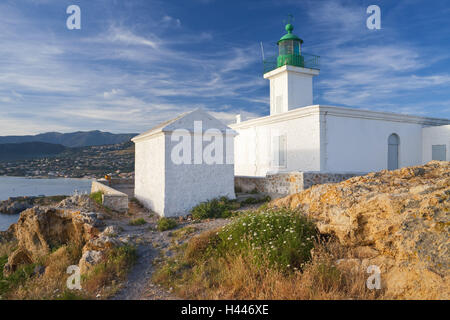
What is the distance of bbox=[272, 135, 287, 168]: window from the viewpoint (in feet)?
50.4

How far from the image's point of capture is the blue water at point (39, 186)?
132 ft

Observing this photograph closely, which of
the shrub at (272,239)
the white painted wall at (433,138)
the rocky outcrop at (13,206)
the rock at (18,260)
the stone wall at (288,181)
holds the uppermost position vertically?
the white painted wall at (433,138)

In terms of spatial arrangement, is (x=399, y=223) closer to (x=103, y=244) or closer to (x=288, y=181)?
(x=103, y=244)

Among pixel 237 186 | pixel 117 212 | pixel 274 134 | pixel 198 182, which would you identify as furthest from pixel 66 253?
pixel 274 134

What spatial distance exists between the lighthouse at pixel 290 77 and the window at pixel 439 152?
7.59 m

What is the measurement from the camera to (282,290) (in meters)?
3.97

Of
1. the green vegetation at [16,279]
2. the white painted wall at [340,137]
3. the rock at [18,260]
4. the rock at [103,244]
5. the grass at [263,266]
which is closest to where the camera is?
the grass at [263,266]

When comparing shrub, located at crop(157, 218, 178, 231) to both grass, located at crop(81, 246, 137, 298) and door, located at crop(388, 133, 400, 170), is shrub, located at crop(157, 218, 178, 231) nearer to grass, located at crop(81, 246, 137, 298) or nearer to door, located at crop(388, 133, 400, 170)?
grass, located at crop(81, 246, 137, 298)

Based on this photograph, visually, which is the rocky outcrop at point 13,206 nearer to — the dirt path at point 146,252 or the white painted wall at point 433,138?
the dirt path at point 146,252

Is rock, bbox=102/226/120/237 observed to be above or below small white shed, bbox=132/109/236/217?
below

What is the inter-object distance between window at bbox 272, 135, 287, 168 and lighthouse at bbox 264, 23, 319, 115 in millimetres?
4072

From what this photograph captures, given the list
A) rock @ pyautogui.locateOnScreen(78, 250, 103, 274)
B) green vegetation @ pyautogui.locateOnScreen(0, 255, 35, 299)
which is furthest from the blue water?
rock @ pyautogui.locateOnScreen(78, 250, 103, 274)

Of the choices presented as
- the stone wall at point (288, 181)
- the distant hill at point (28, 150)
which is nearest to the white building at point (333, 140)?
the stone wall at point (288, 181)

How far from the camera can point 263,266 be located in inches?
→ 184
